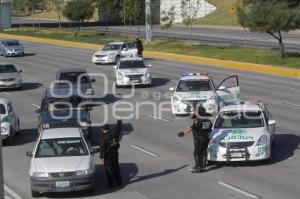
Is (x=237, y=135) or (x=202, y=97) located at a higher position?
(x=237, y=135)

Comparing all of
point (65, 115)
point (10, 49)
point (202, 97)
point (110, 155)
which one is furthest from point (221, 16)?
point (110, 155)

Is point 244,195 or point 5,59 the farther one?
point 5,59

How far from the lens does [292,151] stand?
70.6ft

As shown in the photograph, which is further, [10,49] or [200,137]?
[10,49]

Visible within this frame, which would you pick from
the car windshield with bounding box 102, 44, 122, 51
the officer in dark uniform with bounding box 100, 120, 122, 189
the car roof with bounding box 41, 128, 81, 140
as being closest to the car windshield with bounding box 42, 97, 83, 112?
the car roof with bounding box 41, 128, 81, 140

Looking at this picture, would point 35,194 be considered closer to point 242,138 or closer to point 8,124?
point 242,138

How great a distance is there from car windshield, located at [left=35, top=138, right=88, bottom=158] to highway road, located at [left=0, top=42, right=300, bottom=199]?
0.94 m

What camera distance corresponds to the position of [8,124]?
23.6 metres

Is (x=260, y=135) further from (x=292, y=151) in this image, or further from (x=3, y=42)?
(x=3, y=42)

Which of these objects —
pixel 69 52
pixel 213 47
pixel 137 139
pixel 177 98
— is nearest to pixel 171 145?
pixel 137 139

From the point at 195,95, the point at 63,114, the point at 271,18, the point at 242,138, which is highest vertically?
the point at 271,18

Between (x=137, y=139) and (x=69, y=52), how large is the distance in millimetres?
39482

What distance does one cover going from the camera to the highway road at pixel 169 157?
666 inches

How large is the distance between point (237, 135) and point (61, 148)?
487 cm
